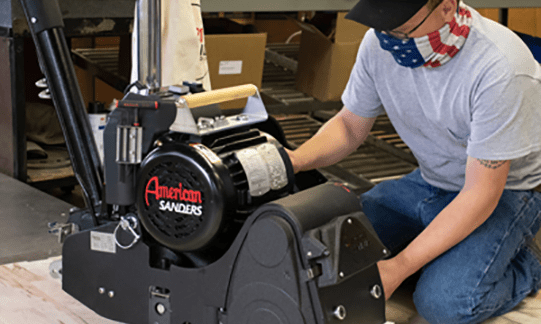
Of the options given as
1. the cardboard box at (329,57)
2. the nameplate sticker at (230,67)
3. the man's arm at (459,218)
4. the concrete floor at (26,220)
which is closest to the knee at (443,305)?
the man's arm at (459,218)

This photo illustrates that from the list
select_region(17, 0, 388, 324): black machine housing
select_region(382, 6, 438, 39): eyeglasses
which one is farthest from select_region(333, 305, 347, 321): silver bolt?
select_region(382, 6, 438, 39): eyeglasses

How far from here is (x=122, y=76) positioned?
110 inches

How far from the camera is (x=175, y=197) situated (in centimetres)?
113

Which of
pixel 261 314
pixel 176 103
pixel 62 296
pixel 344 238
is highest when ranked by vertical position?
pixel 176 103

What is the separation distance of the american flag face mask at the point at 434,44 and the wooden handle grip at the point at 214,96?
0.97 feet

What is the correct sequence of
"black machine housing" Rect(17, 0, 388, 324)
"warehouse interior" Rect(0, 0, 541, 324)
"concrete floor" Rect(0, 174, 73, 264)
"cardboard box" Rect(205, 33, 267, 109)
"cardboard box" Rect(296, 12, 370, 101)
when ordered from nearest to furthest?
1. "black machine housing" Rect(17, 0, 388, 324)
2. "warehouse interior" Rect(0, 0, 541, 324)
3. "concrete floor" Rect(0, 174, 73, 264)
4. "cardboard box" Rect(205, 33, 267, 109)
5. "cardboard box" Rect(296, 12, 370, 101)

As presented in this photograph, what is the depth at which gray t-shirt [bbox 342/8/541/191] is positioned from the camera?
1.30 meters

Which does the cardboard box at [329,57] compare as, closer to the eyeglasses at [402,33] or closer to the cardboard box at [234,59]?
the cardboard box at [234,59]

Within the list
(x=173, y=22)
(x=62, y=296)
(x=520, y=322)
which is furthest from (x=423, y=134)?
(x=62, y=296)

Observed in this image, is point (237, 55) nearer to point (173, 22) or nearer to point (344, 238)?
point (173, 22)

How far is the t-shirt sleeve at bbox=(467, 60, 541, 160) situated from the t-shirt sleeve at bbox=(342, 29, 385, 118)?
306 mm

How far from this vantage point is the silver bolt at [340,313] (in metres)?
1.07

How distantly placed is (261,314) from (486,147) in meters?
0.56

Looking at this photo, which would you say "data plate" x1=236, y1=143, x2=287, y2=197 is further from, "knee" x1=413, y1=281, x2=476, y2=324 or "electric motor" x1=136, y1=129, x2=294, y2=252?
"knee" x1=413, y1=281, x2=476, y2=324
